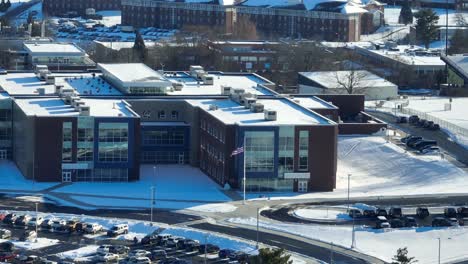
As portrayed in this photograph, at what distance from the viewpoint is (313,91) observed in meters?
89.2

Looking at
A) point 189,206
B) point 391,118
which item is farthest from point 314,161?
point 391,118

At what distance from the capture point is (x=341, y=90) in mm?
88375

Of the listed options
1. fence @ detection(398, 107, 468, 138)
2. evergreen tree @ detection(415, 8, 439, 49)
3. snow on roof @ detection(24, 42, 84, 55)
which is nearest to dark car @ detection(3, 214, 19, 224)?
fence @ detection(398, 107, 468, 138)

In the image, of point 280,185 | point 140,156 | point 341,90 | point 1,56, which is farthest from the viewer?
point 1,56

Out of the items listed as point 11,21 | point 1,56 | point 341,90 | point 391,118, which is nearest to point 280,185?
point 391,118

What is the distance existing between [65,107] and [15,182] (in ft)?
14.4

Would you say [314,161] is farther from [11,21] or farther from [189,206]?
[11,21]

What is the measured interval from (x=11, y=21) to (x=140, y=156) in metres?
64.5

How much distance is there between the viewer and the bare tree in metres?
88.2

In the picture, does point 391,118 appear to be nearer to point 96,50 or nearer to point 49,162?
point 49,162

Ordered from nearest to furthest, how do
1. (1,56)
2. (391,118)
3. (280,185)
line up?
(280,185) → (391,118) → (1,56)

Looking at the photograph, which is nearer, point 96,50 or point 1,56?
point 1,56

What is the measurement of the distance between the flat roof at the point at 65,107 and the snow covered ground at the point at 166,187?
9.28 ft

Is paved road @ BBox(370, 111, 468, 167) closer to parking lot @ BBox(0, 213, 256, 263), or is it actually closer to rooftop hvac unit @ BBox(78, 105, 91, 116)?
rooftop hvac unit @ BBox(78, 105, 91, 116)
